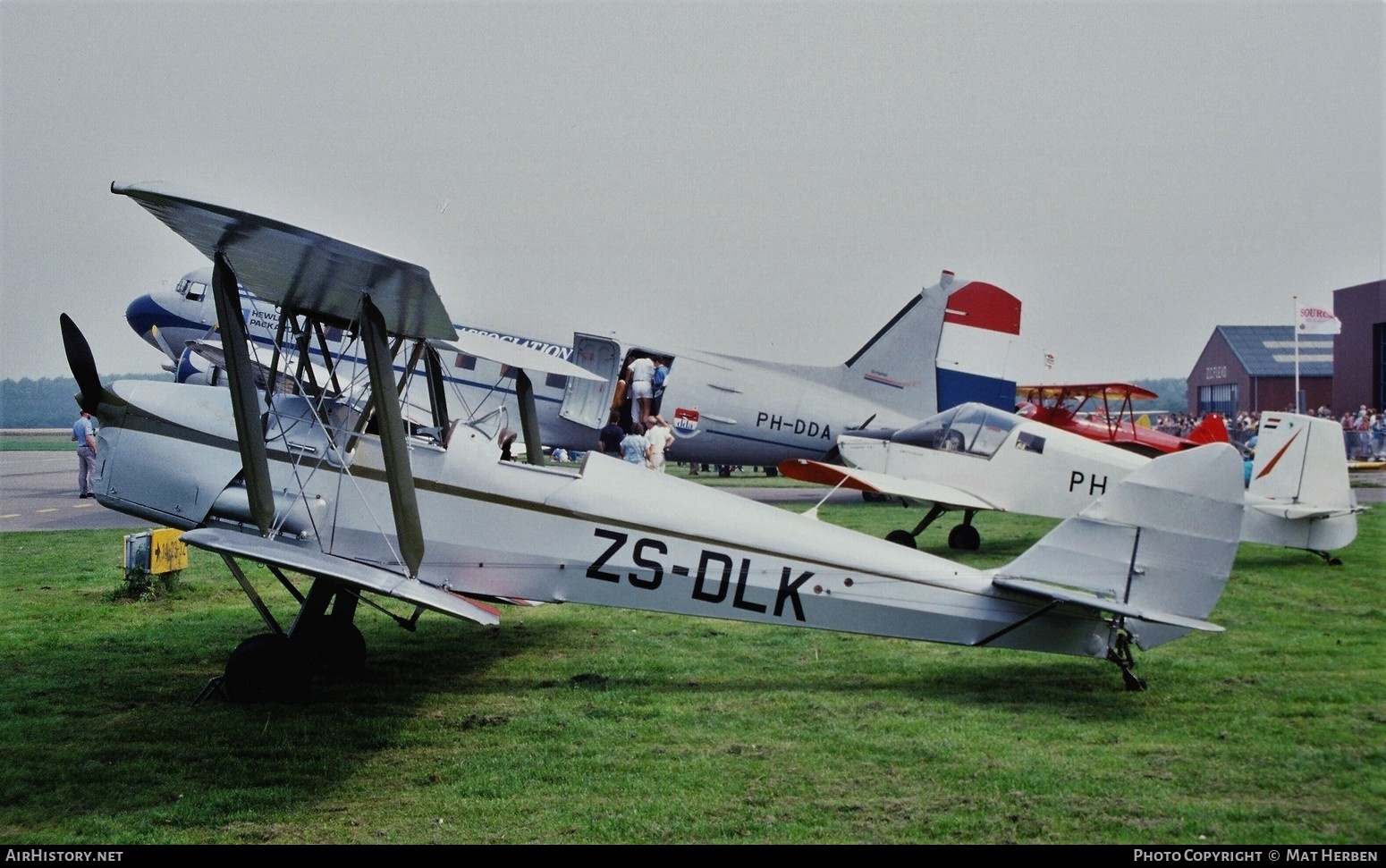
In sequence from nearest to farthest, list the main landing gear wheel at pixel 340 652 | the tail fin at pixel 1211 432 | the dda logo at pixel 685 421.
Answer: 1. the main landing gear wheel at pixel 340 652
2. the dda logo at pixel 685 421
3. the tail fin at pixel 1211 432

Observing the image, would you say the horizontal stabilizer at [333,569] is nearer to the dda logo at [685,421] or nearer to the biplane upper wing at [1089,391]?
the dda logo at [685,421]

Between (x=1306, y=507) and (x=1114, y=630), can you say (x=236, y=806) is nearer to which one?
(x=1114, y=630)

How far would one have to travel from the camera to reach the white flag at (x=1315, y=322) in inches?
987

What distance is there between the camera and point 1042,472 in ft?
37.2

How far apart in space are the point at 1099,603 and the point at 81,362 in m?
5.64

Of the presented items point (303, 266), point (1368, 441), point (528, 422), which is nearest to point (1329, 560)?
point (528, 422)

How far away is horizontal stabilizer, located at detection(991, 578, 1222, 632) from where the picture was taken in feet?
16.0

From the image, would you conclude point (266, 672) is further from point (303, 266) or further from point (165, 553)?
point (165, 553)

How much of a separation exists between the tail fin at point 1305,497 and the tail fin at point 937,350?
273 inches

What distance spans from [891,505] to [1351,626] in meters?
10.7

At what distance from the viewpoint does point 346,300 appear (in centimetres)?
547

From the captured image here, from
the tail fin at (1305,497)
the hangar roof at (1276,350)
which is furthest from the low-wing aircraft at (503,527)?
the hangar roof at (1276,350)

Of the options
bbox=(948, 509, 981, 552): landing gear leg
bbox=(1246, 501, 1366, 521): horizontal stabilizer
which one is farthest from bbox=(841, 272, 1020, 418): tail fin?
bbox=(1246, 501, 1366, 521): horizontal stabilizer

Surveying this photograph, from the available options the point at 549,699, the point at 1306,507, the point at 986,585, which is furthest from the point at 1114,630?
the point at 1306,507
